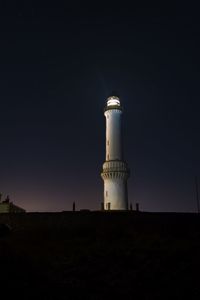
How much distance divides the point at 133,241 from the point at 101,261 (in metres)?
4.59

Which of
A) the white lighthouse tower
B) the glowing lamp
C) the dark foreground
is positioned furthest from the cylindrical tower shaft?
the dark foreground

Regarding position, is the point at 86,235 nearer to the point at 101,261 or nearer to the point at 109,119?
the point at 101,261

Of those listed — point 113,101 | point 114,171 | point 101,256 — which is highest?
point 113,101

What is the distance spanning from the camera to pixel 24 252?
21.0 m

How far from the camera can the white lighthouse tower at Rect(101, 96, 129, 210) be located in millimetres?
46812

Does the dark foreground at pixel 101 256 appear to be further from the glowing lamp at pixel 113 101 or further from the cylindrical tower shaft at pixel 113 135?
the glowing lamp at pixel 113 101

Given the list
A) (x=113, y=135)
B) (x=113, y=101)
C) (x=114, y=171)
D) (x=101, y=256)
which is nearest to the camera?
(x=101, y=256)

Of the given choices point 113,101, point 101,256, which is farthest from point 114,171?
point 101,256

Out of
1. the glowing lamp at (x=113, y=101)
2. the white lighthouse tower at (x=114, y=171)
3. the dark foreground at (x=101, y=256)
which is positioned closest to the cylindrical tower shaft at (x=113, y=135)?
the white lighthouse tower at (x=114, y=171)

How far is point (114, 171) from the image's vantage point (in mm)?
46875

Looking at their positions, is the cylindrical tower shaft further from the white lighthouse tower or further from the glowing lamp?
the glowing lamp

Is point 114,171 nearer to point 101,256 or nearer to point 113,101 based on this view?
point 113,101

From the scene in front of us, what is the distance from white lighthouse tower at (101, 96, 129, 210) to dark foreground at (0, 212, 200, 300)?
17.0 metres

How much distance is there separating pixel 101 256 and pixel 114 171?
2692 centimetres
